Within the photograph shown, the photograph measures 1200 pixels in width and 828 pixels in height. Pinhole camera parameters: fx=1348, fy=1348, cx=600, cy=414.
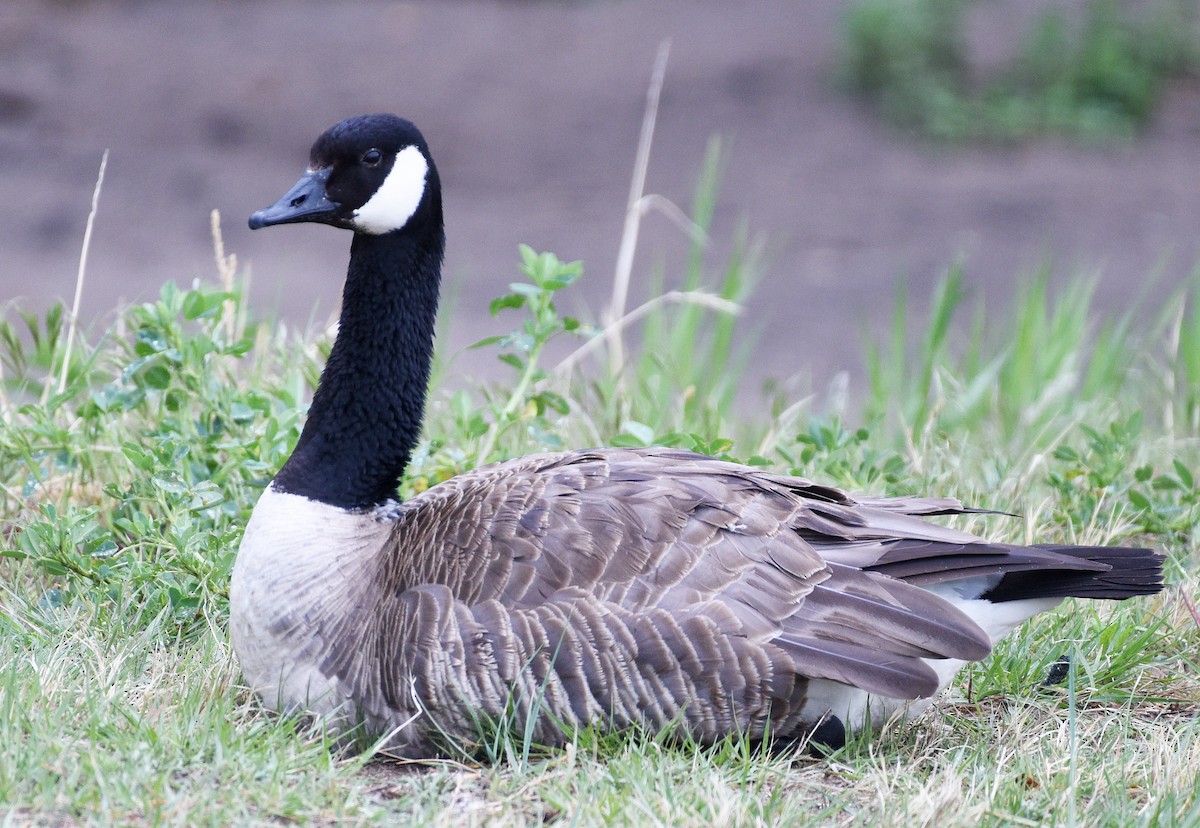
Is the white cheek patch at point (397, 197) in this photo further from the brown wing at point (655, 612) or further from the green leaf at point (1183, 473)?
the green leaf at point (1183, 473)

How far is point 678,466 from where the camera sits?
3338 mm

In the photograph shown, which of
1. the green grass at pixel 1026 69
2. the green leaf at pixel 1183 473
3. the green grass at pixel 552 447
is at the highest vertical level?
the green grass at pixel 1026 69

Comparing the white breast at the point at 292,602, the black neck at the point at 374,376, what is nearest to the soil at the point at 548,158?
the black neck at the point at 374,376

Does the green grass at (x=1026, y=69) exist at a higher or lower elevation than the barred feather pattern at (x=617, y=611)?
higher

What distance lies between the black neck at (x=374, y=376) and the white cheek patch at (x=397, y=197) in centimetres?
4

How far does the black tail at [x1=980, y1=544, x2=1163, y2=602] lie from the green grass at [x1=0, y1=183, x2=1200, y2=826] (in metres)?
0.34

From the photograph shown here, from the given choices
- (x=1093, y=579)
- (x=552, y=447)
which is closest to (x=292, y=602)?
(x=552, y=447)

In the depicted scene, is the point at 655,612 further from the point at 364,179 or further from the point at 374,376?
the point at 364,179

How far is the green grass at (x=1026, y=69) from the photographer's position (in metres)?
11.7

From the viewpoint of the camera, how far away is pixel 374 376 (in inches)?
136

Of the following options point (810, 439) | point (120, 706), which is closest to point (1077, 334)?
point (810, 439)

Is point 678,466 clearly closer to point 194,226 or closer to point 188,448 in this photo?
point 188,448

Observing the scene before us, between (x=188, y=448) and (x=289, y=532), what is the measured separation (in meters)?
0.79

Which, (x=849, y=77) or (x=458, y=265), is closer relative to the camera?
(x=458, y=265)
